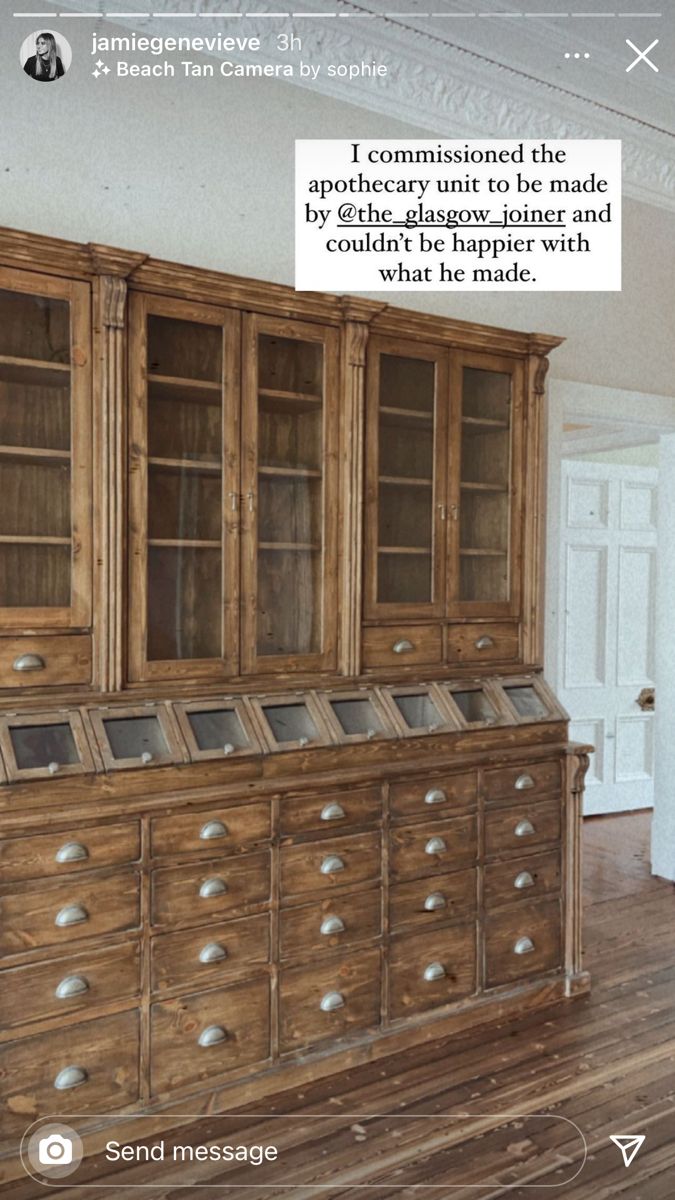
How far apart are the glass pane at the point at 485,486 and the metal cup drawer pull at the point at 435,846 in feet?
2.54

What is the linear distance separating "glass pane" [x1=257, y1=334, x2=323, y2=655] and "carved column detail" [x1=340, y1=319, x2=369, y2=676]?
71 millimetres

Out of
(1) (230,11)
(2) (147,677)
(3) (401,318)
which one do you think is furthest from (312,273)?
(2) (147,677)

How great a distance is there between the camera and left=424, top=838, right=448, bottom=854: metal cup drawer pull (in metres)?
2.65

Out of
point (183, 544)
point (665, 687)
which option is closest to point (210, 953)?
point (183, 544)

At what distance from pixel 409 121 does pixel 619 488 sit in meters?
2.55

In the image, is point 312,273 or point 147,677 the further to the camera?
point 312,273

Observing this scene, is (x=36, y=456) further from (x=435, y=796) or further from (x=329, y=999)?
(x=329, y=999)

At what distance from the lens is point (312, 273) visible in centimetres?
288

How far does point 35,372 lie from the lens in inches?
87.5

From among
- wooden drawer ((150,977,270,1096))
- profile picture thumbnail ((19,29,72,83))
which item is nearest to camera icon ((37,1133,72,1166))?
wooden drawer ((150,977,270,1096))

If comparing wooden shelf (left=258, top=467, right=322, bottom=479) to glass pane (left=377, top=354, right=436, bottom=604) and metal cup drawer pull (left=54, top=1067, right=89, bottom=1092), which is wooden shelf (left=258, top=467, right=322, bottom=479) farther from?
metal cup drawer pull (left=54, top=1067, right=89, bottom=1092)

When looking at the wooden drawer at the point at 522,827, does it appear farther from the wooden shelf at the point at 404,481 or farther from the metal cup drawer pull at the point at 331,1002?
the wooden shelf at the point at 404,481

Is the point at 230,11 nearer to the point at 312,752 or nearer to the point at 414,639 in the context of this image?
the point at 414,639

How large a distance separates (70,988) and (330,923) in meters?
0.70
